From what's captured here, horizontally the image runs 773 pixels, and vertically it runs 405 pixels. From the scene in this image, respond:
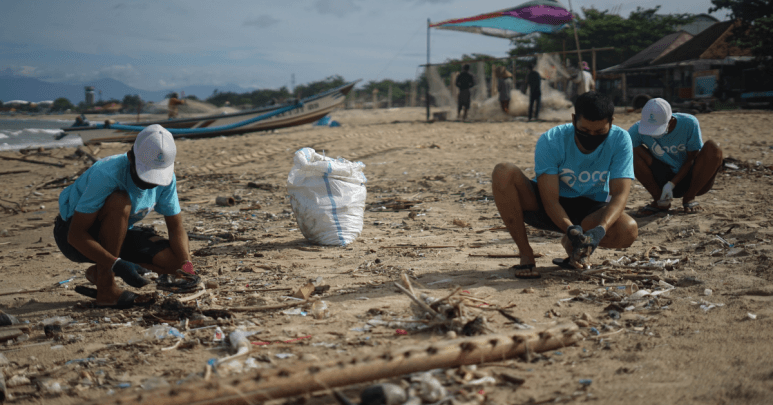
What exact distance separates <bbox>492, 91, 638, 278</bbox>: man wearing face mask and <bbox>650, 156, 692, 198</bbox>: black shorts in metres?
1.86

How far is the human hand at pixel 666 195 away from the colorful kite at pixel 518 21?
29.4 ft

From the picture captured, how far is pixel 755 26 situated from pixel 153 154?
59.4 ft

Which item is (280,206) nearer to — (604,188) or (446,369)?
(604,188)

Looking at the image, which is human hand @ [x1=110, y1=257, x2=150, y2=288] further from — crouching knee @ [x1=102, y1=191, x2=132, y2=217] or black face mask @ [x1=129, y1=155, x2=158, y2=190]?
black face mask @ [x1=129, y1=155, x2=158, y2=190]

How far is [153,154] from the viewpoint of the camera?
2.69 meters

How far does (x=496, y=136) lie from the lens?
10.2 meters

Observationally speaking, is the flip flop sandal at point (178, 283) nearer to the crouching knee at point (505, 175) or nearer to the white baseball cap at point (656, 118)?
the crouching knee at point (505, 175)

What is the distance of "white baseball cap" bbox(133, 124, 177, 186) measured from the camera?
267 cm

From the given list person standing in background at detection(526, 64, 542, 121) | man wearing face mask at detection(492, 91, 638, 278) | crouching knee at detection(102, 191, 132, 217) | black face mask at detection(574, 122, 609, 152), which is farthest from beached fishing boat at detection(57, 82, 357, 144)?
black face mask at detection(574, 122, 609, 152)

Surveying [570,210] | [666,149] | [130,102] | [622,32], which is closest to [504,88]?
[666,149]

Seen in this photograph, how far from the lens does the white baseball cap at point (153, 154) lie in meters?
2.67

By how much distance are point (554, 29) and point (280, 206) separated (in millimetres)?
9752

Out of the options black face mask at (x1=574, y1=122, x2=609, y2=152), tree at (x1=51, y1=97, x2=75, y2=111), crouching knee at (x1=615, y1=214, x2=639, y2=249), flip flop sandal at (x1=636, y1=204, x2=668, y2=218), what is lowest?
flip flop sandal at (x1=636, y1=204, x2=668, y2=218)

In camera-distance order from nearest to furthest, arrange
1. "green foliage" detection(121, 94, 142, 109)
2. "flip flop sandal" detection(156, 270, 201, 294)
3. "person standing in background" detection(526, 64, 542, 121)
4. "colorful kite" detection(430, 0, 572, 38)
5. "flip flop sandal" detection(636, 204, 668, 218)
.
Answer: "flip flop sandal" detection(156, 270, 201, 294) → "flip flop sandal" detection(636, 204, 668, 218) → "colorful kite" detection(430, 0, 572, 38) → "person standing in background" detection(526, 64, 542, 121) → "green foliage" detection(121, 94, 142, 109)
